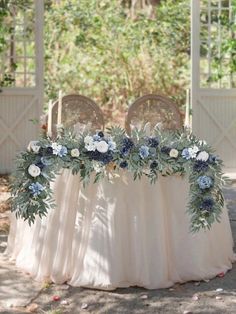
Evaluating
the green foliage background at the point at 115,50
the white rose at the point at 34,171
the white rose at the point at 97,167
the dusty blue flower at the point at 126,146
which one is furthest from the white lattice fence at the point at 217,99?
the white rose at the point at 34,171

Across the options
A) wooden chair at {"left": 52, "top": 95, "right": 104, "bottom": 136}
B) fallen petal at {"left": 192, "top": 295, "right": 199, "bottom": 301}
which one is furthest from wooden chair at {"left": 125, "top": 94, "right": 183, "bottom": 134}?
fallen petal at {"left": 192, "top": 295, "right": 199, "bottom": 301}

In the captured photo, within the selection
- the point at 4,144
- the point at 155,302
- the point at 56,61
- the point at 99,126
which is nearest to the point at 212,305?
the point at 155,302

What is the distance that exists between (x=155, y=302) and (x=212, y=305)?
0.29 meters

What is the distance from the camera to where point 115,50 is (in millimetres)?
9961

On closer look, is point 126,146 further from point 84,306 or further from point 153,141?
point 84,306

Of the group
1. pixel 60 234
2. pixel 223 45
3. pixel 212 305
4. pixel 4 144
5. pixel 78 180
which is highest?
pixel 223 45

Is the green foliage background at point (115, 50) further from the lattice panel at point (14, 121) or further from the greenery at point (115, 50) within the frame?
the lattice panel at point (14, 121)

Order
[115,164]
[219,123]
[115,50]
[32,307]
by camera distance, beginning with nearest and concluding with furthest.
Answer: [32,307], [115,164], [219,123], [115,50]

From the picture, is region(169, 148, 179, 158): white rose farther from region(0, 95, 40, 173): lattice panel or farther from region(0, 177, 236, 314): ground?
region(0, 95, 40, 173): lattice panel

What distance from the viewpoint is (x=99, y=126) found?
5582 millimetres

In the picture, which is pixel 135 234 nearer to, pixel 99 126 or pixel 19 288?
pixel 19 288

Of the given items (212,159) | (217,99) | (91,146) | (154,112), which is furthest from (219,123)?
(91,146)

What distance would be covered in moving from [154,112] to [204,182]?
1.97 meters

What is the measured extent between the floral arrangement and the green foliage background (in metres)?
5.99
